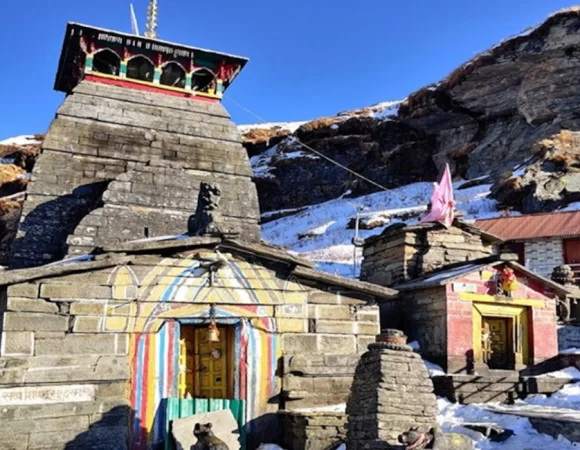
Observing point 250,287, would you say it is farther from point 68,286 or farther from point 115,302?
point 68,286

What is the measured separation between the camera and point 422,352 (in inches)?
640

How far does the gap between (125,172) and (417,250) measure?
808cm

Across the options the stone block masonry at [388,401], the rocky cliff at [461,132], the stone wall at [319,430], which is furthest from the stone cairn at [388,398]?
the rocky cliff at [461,132]

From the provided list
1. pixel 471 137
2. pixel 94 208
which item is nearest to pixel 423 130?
pixel 471 137

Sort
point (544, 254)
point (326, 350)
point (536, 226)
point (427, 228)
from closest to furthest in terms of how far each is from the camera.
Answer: point (326, 350), point (427, 228), point (544, 254), point (536, 226)

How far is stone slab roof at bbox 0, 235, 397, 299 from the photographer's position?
11.1 meters

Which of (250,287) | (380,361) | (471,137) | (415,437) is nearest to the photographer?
(415,437)

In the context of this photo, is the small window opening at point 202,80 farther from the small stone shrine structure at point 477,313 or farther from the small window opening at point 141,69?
the small stone shrine structure at point 477,313

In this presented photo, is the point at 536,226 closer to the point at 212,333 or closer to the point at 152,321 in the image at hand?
the point at 212,333

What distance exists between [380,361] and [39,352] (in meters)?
5.58

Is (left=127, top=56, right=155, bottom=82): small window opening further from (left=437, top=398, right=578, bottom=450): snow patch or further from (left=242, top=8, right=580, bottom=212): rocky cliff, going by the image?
(left=242, top=8, right=580, bottom=212): rocky cliff

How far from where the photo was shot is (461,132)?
50969mm

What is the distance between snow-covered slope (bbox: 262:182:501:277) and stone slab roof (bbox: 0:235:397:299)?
17835mm

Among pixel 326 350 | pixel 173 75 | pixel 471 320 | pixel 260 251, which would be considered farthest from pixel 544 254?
pixel 260 251
